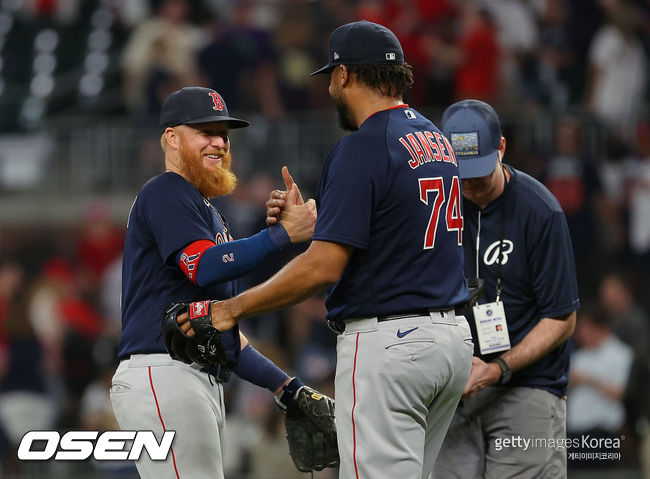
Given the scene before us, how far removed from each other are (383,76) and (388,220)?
24.6 inches

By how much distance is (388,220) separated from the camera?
4.35 metres

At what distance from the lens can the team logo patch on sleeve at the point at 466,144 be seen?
205 inches

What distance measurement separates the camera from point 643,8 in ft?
40.5

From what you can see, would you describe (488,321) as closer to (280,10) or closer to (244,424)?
(244,424)

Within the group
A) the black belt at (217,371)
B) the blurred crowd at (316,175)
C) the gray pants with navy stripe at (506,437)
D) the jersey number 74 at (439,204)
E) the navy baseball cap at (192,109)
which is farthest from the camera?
the blurred crowd at (316,175)

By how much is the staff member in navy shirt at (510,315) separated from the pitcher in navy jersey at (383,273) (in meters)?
0.69

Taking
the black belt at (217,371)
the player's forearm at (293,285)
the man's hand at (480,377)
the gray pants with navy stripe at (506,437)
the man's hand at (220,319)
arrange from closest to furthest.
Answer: the player's forearm at (293,285)
the man's hand at (220,319)
the black belt at (217,371)
the man's hand at (480,377)
the gray pants with navy stripe at (506,437)

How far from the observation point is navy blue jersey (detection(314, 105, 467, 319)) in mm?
4281

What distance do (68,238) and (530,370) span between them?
26.3 ft

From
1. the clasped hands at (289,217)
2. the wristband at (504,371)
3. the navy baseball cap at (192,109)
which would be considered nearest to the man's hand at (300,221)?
the clasped hands at (289,217)

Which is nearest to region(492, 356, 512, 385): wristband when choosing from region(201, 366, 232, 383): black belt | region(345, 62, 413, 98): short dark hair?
region(201, 366, 232, 383): black belt

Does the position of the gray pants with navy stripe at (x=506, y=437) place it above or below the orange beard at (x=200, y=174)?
below

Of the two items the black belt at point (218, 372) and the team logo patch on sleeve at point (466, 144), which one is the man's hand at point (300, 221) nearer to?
the black belt at point (218, 372)

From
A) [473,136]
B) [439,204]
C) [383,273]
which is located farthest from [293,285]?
[473,136]
